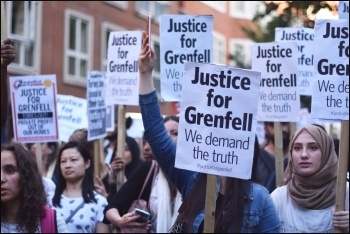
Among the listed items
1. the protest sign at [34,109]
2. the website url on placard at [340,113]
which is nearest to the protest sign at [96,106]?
the protest sign at [34,109]

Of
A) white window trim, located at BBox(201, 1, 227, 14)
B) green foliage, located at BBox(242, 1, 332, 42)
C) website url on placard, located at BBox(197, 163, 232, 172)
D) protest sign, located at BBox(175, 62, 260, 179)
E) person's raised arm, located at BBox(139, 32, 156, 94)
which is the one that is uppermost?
white window trim, located at BBox(201, 1, 227, 14)

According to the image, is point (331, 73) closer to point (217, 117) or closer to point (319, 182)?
point (319, 182)

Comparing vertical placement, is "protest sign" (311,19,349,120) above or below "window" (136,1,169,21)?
below

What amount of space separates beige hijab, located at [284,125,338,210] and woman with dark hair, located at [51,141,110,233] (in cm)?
199

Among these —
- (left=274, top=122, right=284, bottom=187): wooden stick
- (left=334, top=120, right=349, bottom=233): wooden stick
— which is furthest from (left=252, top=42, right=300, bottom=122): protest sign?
(left=334, top=120, right=349, bottom=233): wooden stick

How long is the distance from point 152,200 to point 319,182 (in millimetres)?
1508

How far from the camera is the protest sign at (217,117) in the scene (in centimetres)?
530

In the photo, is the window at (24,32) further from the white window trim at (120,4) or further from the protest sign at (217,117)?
the protest sign at (217,117)

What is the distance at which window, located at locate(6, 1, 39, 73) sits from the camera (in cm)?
2406

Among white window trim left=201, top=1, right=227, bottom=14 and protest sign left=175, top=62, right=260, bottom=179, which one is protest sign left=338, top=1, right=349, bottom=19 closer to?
protest sign left=175, top=62, right=260, bottom=179

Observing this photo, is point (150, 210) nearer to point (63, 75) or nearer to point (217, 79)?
point (217, 79)

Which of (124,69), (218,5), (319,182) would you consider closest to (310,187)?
(319,182)

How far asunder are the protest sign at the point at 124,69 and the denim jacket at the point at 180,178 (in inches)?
151

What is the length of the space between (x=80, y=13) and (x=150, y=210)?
20.4 metres
